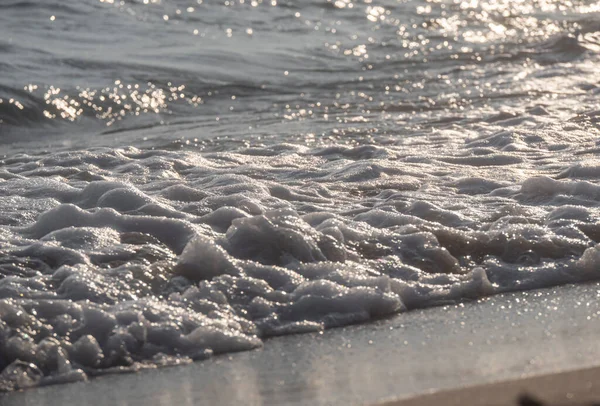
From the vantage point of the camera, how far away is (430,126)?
22.9ft

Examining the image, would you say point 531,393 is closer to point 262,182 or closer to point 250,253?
point 250,253

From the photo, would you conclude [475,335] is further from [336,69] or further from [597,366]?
[336,69]

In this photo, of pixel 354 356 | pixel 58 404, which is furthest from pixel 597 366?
pixel 58 404

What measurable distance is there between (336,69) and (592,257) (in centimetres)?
671

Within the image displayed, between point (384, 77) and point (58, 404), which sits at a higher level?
point (58, 404)

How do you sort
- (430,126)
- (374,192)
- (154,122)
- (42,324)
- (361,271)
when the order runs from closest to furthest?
(42,324) < (361,271) < (374,192) < (430,126) < (154,122)

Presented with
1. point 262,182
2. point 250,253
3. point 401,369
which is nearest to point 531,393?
point 401,369

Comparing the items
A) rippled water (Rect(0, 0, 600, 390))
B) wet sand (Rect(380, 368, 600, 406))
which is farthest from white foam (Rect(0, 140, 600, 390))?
wet sand (Rect(380, 368, 600, 406))

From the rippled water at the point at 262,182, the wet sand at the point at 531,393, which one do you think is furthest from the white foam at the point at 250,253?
the wet sand at the point at 531,393

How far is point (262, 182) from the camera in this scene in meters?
4.81

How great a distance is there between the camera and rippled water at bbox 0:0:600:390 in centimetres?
307

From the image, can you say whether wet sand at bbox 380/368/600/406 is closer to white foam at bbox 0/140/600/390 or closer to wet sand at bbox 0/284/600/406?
wet sand at bbox 0/284/600/406

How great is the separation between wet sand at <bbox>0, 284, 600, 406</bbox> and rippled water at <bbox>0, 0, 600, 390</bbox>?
0.12 meters

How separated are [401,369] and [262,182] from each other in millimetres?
2366
